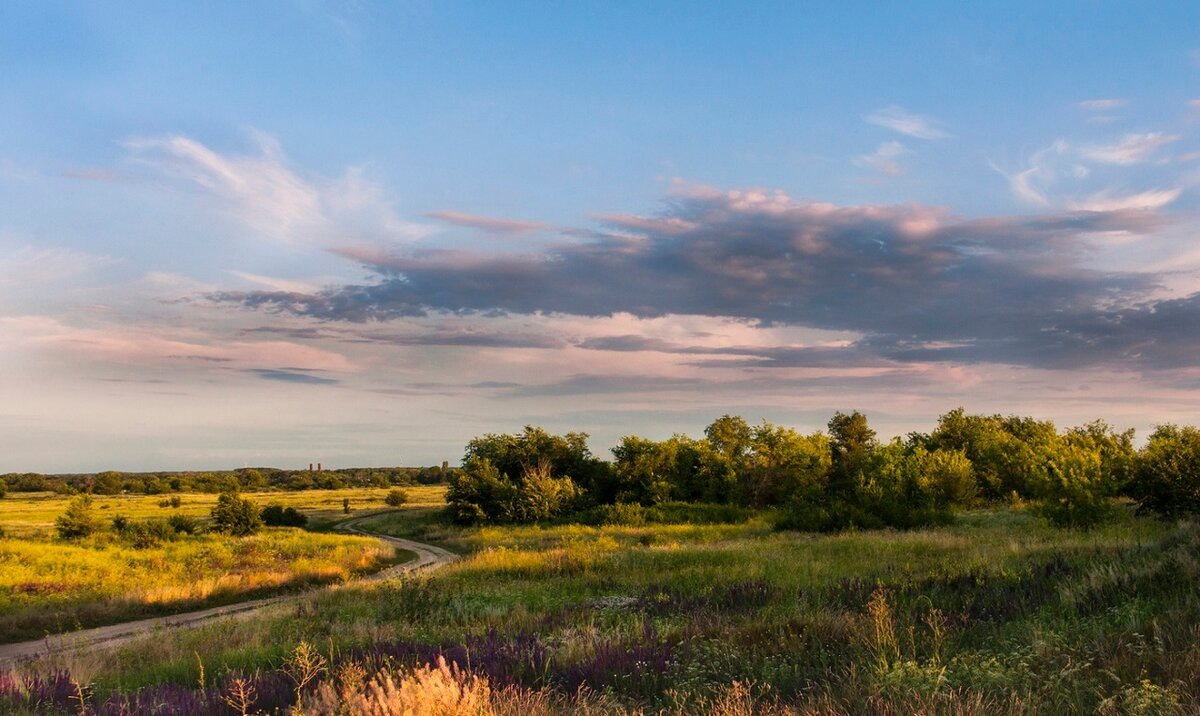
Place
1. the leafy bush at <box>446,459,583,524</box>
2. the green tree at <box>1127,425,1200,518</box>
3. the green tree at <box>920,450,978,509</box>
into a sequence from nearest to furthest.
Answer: the green tree at <box>1127,425,1200,518</box> < the green tree at <box>920,450,978,509</box> < the leafy bush at <box>446,459,583,524</box>

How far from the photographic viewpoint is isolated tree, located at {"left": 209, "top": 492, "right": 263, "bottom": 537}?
198ft

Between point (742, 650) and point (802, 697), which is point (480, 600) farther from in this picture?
point (802, 697)

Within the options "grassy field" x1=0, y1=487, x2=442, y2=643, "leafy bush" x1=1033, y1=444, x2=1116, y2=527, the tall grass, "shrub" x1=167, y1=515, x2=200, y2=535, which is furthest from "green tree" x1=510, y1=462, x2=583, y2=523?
"leafy bush" x1=1033, y1=444, x2=1116, y2=527

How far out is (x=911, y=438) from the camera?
78.3 metres

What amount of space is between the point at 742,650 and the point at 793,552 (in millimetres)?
16882

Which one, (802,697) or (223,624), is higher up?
(802,697)

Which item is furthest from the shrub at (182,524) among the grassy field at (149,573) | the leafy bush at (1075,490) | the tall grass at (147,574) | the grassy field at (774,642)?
the leafy bush at (1075,490)

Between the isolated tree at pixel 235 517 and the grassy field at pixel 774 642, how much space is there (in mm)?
47521

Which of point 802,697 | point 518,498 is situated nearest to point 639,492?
Result: point 518,498

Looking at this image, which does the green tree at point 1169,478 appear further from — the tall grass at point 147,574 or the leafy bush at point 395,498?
the leafy bush at point 395,498

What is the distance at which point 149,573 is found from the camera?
3444 centimetres

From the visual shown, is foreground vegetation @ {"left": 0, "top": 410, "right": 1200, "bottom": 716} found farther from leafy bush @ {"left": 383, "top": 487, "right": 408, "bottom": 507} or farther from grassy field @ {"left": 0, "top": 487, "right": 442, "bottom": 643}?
leafy bush @ {"left": 383, "top": 487, "right": 408, "bottom": 507}

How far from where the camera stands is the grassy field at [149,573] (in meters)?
26.0

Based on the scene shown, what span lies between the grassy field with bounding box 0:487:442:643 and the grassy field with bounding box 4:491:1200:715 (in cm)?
1330
